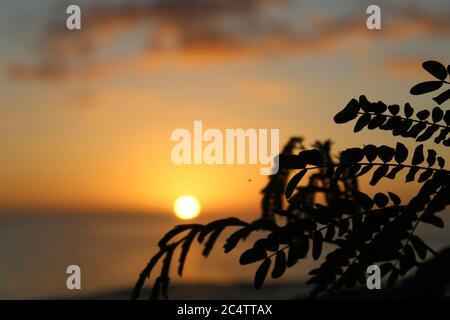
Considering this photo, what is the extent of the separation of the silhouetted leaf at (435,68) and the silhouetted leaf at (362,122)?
331 mm

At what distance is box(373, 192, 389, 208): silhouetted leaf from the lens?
2.95 metres

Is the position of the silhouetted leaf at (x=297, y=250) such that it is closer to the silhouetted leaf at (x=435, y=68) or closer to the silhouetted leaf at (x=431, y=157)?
the silhouetted leaf at (x=431, y=157)

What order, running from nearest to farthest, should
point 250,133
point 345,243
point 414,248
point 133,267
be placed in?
1. point 345,243
2. point 414,248
3. point 250,133
4. point 133,267

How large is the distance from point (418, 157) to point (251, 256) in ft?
2.93

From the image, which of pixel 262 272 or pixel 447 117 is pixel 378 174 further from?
pixel 262 272

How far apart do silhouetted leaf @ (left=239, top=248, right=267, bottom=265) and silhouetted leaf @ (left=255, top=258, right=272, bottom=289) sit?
0.06 metres

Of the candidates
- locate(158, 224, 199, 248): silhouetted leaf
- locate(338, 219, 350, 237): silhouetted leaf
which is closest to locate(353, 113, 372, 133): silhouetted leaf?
locate(338, 219, 350, 237): silhouetted leaf

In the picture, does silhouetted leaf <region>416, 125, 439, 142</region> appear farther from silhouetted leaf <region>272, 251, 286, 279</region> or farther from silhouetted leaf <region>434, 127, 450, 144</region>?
silhouetted leaf <region>272, 251, 286, 279</region>

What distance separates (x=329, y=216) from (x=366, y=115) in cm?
56

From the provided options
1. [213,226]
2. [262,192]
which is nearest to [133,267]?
[262,192]

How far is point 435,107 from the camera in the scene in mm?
3121

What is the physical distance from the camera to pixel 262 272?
2.88 metres
